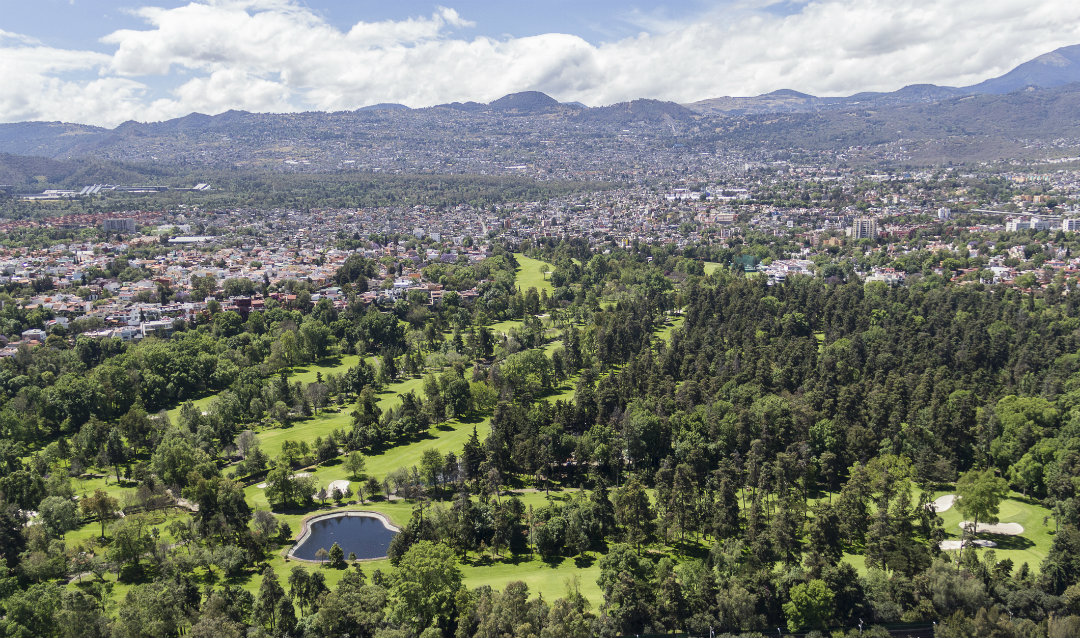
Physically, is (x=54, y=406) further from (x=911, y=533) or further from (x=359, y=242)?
(x=359, y=242)

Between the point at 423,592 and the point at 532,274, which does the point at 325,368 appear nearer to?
the point at 423,592

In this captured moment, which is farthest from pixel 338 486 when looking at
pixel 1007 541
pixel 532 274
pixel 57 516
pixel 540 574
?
pixel 532 274

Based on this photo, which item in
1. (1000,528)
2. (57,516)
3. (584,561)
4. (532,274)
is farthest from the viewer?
(532,274)

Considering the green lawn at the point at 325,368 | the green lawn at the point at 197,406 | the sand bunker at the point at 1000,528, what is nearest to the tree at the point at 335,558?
the green lawn at the point at 197,406

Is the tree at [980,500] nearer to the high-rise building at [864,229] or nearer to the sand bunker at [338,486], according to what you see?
the sand bunker at [338,486]

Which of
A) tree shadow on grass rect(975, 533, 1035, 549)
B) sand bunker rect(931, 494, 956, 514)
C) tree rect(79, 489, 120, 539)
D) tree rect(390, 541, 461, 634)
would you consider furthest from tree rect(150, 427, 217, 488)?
tree shadow on grass rect(975, 533, 1035, 549)

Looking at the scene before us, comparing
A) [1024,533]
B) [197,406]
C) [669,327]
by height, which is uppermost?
[669,327]
